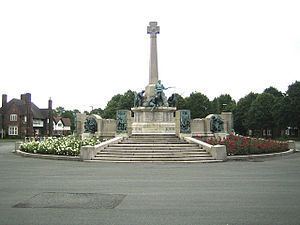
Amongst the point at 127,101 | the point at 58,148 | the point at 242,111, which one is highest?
the point at 127,101

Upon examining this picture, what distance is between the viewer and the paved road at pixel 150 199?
7270mm

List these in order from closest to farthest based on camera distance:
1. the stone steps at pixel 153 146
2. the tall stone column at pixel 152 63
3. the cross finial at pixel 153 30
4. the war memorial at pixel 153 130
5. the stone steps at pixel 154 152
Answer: the stone steps at pixel 154 152, the war memorial at pixel 153 130, the stone steps at pixel 153 146, the tall stone column at pixel 152 63, the cross finial at pixel 153 30

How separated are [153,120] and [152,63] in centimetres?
630

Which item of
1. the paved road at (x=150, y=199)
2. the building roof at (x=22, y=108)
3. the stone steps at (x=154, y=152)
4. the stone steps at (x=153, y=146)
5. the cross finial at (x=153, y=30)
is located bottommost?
the paved road at (x=150, y=199)

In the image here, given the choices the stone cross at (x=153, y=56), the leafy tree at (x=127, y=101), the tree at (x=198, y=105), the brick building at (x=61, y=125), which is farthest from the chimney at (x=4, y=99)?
the stone cross at (x=153, y=56)

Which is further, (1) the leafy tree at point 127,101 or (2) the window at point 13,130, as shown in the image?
(1) the leafy tree at point 127,101

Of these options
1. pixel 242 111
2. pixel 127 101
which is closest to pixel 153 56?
pixel 242 111

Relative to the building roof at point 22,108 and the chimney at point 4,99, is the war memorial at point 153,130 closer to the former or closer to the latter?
the building roof at point 22,108

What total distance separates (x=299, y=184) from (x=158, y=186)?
4.26 m

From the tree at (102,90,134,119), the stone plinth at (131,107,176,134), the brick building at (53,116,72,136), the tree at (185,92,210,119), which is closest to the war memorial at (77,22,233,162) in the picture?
the stone plinth at (131,107,176,134)

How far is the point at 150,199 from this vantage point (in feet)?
30.1

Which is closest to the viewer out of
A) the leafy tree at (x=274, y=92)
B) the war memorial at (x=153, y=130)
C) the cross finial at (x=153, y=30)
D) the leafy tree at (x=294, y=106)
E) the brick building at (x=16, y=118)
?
the war memorial at (x=153, y=130)

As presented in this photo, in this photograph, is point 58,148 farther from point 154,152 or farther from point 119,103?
point 119,103

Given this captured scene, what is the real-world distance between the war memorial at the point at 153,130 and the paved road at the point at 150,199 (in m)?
7.55
